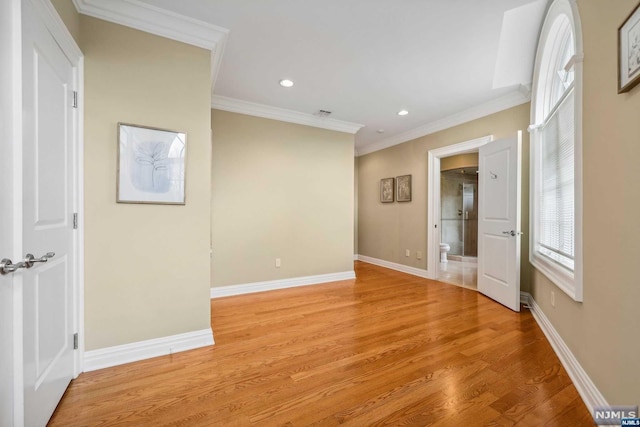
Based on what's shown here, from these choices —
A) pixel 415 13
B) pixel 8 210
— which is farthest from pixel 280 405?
pixel 415 13

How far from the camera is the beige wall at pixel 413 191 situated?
343 centimetres

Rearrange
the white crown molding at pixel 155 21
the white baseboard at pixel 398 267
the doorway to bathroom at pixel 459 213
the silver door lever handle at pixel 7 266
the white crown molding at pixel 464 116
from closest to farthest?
1. the silver door lever handle at pixel 7 266
2. the white crown molding at pixel 155 21
3. the white crown molding at pixel 464 116
4. the white baseboard at pixel 398 267
5. the doorway to bathroom at pixel 459 213

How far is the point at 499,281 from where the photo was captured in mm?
3305

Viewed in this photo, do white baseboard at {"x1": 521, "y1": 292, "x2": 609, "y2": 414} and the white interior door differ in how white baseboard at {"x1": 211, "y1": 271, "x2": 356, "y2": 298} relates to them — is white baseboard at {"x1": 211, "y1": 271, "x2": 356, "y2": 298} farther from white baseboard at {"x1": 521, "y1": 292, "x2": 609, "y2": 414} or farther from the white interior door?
white baseboard at {"x1": 521, "y1": 292, "x2": 609, "y2": 414}

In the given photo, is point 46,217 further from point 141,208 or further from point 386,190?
point 386,190

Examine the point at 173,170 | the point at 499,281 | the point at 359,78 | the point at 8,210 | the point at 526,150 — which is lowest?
the point at 499,281

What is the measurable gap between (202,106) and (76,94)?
78 cm

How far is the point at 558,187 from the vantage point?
7.97 ft

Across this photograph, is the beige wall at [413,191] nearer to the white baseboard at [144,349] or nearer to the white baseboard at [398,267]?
the white baseboard at [398,267]

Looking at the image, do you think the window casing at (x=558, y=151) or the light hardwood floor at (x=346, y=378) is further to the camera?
the window casing at (x=558, y=151)

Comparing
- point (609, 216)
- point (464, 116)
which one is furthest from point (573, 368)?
point (464, 116)

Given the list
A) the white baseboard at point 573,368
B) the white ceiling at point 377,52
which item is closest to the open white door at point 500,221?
the white baseboard at point 573,368

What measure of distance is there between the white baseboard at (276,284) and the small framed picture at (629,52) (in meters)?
3.70

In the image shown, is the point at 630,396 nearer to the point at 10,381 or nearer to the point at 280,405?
the point at 280,405
